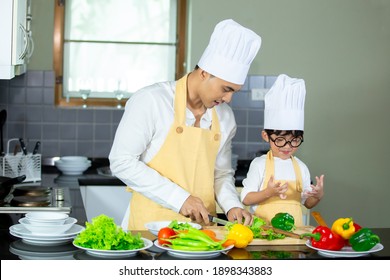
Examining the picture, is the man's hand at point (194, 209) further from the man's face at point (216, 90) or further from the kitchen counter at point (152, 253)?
the man's face at point (216, 90)

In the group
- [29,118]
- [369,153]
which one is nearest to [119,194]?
[29,118]

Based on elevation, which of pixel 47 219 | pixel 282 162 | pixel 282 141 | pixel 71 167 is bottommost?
pixel 71 167

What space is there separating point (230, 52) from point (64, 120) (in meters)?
2.50

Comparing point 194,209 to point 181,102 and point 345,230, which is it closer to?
point 181,102

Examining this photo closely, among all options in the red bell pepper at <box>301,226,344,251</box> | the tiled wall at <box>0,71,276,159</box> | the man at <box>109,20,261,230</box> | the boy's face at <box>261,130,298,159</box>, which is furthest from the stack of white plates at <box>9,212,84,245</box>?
the tiled wall at <box>0,71,276,159</box>

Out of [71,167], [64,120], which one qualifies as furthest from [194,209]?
[64,120]

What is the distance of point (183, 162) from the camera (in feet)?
11.1

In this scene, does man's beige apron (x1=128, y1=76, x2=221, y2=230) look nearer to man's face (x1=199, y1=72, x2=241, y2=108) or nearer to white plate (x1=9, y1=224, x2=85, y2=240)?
man's face (x1=199, y1=72, x2=241, y2=108)

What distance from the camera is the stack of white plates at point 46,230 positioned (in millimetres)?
2732

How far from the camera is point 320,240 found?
2.71m

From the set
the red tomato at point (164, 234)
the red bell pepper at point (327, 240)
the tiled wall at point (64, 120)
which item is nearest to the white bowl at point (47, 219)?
the red tomato at point (164, 234)

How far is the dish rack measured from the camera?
4.65 metres

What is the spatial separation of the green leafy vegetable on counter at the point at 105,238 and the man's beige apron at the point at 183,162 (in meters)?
0.78
